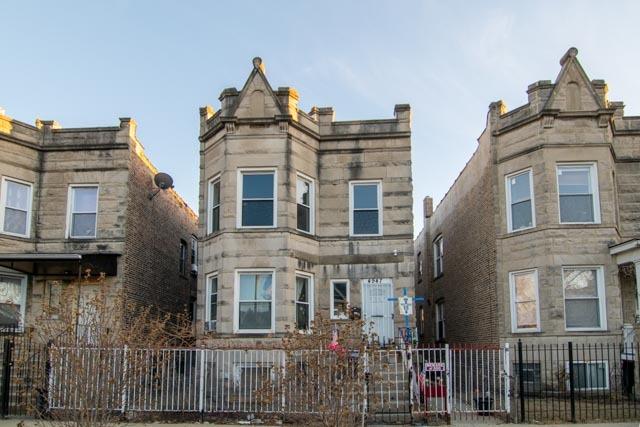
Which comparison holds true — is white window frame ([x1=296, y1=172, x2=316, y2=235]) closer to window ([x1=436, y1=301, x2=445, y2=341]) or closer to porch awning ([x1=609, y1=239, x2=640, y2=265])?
porch awning ([x1=609, y1=239, x2=640, y2=265])

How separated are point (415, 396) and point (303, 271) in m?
5.35

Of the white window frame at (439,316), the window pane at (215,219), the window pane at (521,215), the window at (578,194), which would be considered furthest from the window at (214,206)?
the white window frame at (439,316)

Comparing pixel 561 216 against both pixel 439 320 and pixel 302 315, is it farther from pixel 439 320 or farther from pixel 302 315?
pixel 439 320

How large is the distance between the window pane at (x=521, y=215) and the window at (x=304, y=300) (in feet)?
20.8

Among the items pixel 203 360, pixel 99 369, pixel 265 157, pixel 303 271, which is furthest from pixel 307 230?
pixel 99 369

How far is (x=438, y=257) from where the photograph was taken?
1086 inches

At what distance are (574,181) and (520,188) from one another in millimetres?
1503

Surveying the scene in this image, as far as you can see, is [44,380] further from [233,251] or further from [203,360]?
[233,251]

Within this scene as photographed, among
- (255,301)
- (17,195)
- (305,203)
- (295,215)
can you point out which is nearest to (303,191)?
(305,203)

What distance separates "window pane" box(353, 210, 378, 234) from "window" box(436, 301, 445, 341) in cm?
914

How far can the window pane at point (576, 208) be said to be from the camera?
57.4 feet

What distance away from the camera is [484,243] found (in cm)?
1966

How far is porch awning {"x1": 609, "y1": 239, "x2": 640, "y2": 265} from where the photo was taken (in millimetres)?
15766

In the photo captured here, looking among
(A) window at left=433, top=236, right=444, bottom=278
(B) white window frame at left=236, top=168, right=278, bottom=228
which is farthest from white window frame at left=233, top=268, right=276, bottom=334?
Result: (A) window at left=433, top=236, right=444, bottom=278
